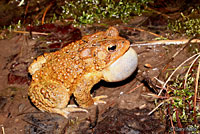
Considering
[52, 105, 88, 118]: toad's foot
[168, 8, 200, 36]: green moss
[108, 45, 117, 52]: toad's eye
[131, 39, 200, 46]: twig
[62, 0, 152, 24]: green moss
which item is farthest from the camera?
[62, 0, 152, 24]: green moss

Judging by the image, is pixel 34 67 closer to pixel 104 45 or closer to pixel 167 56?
pixel 104 45

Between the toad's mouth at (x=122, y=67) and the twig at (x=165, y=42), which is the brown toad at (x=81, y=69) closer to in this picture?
the toad's mouth at (x=122, y=67)

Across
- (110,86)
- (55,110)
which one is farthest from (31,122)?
(110,86)

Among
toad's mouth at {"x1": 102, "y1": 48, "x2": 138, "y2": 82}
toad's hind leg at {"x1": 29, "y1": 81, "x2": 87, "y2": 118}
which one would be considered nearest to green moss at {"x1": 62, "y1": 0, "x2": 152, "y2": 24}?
toad's mouth at {"x1": 102, "y1": 48, "x2": 138, "y2": 82}

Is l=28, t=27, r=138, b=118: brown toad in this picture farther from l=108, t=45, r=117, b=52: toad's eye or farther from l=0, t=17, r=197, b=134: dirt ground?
l=0, t=17, r=197, b=134: dirt ground

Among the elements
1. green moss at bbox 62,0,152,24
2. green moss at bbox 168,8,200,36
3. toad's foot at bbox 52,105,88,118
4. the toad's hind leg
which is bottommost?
toad's foot at bbox 52,105,88,118

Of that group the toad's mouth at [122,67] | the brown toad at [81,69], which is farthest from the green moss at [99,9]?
the toad's mouth at [122,67]
